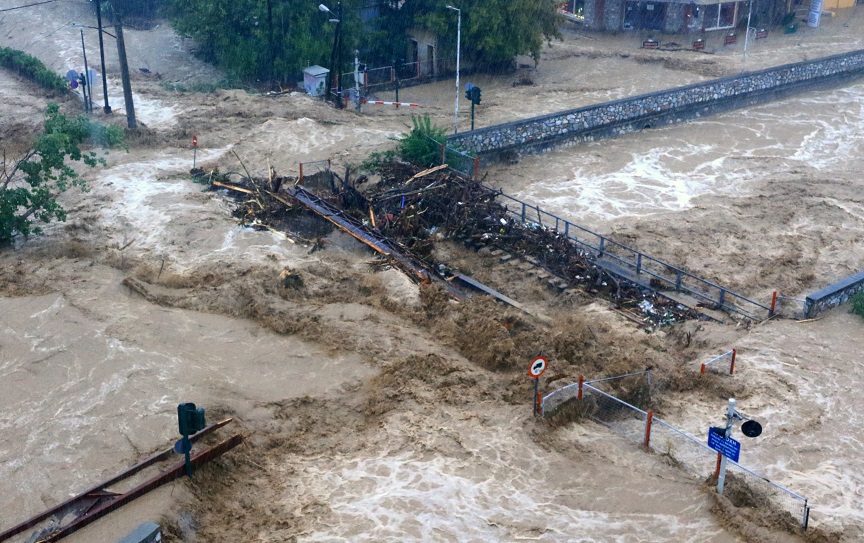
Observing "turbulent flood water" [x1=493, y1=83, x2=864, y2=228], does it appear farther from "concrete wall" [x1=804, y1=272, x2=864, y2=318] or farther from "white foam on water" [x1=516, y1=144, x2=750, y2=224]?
"concrete wall" [x1=804, y1=272, x2=864, y2=318]

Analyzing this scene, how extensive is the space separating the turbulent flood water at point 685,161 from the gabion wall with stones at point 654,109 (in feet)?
1.57

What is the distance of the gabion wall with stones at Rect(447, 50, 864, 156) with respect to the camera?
29266 millimetres

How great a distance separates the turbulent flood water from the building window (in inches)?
427

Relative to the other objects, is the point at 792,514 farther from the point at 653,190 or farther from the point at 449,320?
the point at 653,190

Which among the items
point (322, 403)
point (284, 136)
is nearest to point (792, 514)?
point (322, 403)

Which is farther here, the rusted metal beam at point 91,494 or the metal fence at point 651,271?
the metal fence at point 651,271

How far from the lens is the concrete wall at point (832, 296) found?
19.0 m

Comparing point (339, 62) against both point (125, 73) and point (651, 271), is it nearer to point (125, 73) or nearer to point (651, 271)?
point (125, 73)

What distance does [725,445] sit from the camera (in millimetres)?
12266

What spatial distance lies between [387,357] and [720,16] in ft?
117

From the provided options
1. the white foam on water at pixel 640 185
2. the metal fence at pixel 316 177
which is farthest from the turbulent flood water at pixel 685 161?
the metal fence at pixel 316 177

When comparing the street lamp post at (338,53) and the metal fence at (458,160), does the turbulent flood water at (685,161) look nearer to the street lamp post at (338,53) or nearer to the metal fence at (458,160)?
the metal fence at (458,160)

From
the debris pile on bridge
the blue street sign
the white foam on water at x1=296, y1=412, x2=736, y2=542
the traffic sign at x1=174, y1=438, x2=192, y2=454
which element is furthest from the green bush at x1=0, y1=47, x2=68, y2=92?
the blue street sign

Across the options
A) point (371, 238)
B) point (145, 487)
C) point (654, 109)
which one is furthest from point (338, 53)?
point (145, 487)
